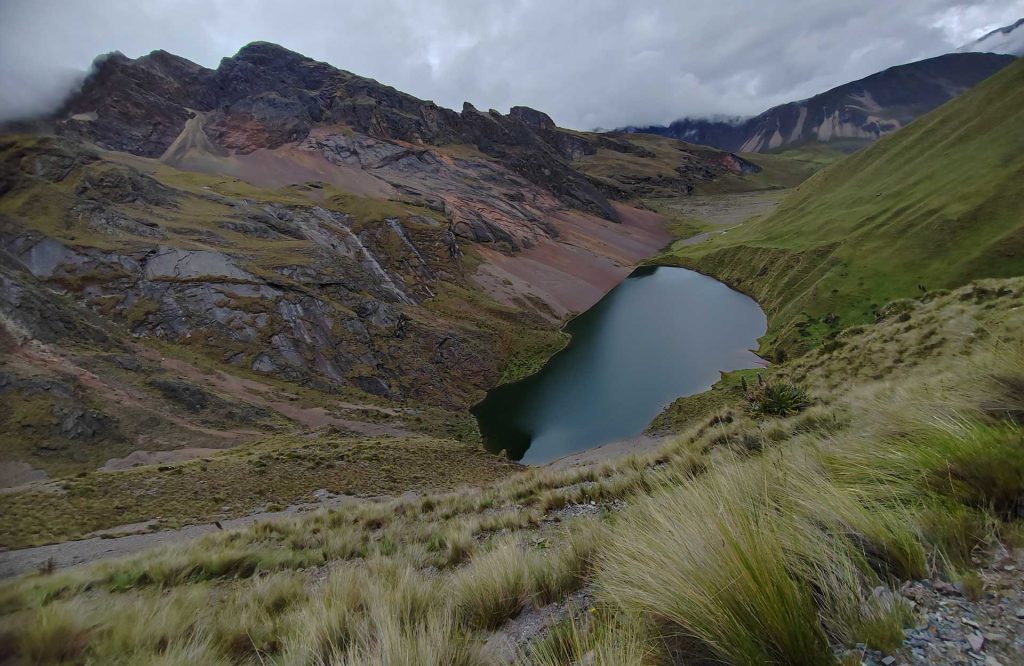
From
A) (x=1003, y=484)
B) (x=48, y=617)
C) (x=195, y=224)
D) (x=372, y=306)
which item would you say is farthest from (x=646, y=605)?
(x=195, y=224)

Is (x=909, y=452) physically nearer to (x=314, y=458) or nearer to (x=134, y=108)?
(x=314, y=458)

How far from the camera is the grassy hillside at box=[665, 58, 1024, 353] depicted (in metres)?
28.3

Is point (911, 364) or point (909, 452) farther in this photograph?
point (911, 364)

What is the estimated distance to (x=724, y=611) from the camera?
5.70 ft

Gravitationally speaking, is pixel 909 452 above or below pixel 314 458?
above

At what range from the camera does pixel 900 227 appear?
3397 centimetres

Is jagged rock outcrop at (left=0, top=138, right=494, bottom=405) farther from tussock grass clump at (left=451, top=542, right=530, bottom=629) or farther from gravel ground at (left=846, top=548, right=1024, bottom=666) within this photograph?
gravel ground at (left=846, top=548, right=1024, bottom=666)

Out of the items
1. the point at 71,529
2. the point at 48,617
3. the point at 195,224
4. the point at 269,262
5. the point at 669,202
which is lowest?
the point at 71,529

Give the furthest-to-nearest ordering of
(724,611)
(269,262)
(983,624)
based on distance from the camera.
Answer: (269,262)
(724,611)
(983,624)

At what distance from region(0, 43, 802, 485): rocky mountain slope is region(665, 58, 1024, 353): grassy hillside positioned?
20.6m

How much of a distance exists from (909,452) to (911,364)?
10.8 meters

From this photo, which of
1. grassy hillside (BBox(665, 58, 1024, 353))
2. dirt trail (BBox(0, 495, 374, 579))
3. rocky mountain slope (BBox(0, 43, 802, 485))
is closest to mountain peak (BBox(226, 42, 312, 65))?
rocky mountain slope (BBox(0, 43, 802, 485))

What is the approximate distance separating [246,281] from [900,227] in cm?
4851

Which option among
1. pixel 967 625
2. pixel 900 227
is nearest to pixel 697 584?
pixel 967 625
